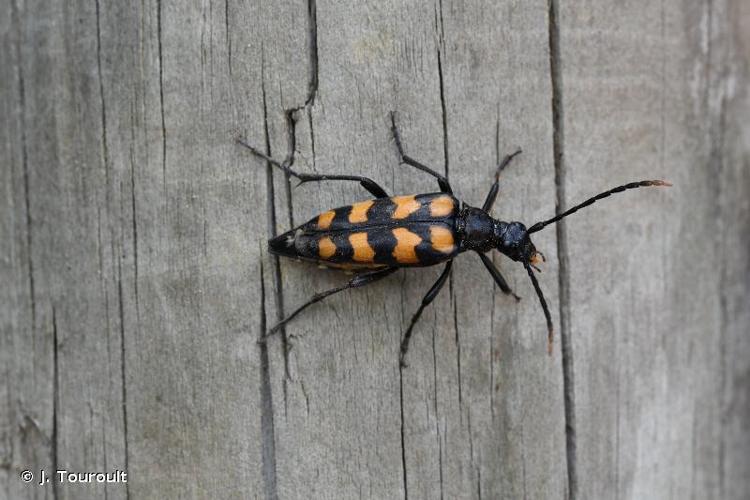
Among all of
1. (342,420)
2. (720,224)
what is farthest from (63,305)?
(720,224)

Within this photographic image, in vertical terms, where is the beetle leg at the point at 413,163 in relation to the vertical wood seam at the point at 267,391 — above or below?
above

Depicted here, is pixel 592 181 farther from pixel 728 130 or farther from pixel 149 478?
pixel 149 478

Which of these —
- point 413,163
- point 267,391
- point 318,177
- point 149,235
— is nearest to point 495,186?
point 413,163

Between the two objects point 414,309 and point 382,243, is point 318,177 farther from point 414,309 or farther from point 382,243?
point 414,309

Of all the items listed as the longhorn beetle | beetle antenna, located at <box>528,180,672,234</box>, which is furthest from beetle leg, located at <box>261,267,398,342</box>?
beetle antenna, located at <box>528,180,672,234</box>

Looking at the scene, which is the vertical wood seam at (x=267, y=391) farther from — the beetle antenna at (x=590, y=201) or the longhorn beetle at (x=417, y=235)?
the beetle antenna at (x=590, y=201)

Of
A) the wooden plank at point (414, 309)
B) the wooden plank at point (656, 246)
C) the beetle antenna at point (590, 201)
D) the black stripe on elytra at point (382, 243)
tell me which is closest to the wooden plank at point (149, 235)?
the wooden plank at point (414, 309)
